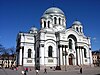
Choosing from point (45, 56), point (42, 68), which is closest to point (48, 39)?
point (45, 56)

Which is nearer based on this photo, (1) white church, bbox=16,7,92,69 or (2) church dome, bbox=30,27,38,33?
(1) white church, bbox=16,7,92,69

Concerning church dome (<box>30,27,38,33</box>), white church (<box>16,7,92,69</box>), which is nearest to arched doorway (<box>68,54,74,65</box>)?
white church (<box>16,7,92,69</box>)


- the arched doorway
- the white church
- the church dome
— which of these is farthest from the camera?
the church dome

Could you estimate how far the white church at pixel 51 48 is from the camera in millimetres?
46600

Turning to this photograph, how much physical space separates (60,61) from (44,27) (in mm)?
12312

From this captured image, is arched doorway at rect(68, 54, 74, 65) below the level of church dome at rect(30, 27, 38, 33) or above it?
below

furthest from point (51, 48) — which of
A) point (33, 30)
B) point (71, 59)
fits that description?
point (33, 30)

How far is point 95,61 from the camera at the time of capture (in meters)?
92.6

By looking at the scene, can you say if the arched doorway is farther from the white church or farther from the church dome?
the church dome

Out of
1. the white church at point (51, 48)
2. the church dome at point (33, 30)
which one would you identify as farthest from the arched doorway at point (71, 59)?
the church dome at point (33, 30)

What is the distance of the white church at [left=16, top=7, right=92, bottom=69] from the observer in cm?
4660

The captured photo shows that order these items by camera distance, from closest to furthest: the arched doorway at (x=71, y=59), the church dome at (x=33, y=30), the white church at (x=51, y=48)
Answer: the white church at (x=51, y=48) → the arched doorway at (x=71, y=59) → the church dome at (x=33, y=30)

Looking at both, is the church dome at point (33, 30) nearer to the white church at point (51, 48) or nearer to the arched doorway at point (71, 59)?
the white church at point (51, 48)

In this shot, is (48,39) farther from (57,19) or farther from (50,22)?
(57,19)
